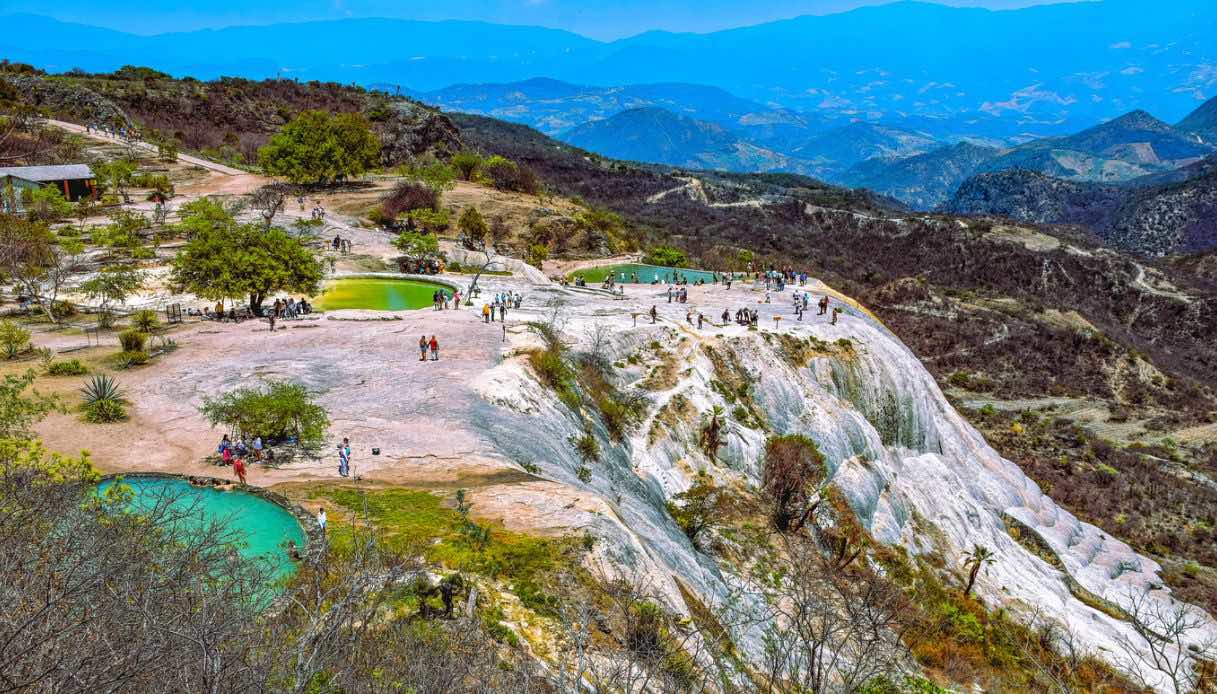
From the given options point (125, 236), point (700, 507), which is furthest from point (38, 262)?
point (700, 507)

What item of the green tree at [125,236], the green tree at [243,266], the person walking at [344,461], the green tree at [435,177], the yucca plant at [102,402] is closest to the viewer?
the person walking at [344,461]

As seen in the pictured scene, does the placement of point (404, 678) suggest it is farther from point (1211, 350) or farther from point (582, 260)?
point (1211, 350)

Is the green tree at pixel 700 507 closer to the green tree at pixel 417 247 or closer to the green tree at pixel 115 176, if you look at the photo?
the green tree at pixel 417 247

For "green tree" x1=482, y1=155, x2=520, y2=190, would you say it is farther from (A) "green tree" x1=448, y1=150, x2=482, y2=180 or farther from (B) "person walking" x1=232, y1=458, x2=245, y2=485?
(B) "person walking" x1=232, y1=458, x2=245, y2=485

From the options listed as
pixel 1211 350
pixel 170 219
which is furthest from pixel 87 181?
pixel 1211 350

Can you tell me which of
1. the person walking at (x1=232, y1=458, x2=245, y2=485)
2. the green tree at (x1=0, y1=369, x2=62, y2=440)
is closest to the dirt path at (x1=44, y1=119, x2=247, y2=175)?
the green tree at (x1=0, y1=369, x2=62, y2=440)

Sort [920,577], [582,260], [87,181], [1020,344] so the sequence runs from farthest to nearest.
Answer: [1020,344]
[582,260]
[87,181]
[920,577]

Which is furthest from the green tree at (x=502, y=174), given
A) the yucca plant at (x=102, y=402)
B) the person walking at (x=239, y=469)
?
the person walking at (x=239, y=469)
